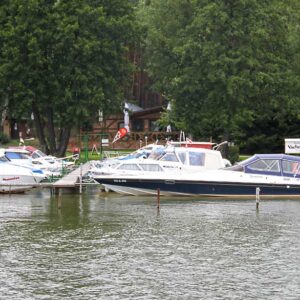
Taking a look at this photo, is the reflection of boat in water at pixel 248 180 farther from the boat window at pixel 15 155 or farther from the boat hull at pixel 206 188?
the boat window at pixel 15 155

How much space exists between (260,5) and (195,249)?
123 ft

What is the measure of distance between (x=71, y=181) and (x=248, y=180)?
32.8 feet

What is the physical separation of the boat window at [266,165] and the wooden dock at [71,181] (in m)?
9.88

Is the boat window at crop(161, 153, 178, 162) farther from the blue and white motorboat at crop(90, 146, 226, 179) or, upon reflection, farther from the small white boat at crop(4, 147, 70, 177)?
the small white boat at crop(4, 147, 70, 177)

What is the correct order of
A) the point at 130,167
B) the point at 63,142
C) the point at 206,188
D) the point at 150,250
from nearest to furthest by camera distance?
the point at 150,250 < the point at 206,188 < the point at 130,167 < the point at 63,142

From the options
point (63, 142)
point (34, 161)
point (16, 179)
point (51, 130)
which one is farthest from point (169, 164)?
point (63, 142)

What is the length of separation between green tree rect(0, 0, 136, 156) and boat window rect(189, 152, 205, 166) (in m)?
14.9

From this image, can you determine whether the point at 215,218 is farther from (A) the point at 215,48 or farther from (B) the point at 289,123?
(B) the point at 289,123

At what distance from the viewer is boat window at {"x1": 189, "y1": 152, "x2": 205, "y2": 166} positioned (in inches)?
1984

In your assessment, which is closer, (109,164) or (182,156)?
(182,156)

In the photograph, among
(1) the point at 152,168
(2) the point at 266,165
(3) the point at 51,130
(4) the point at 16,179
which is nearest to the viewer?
(2) the point at 266,165

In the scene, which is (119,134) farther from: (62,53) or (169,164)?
(169,164)

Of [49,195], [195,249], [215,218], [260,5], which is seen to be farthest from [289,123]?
[195,249]

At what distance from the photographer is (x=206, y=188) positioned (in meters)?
47.6
